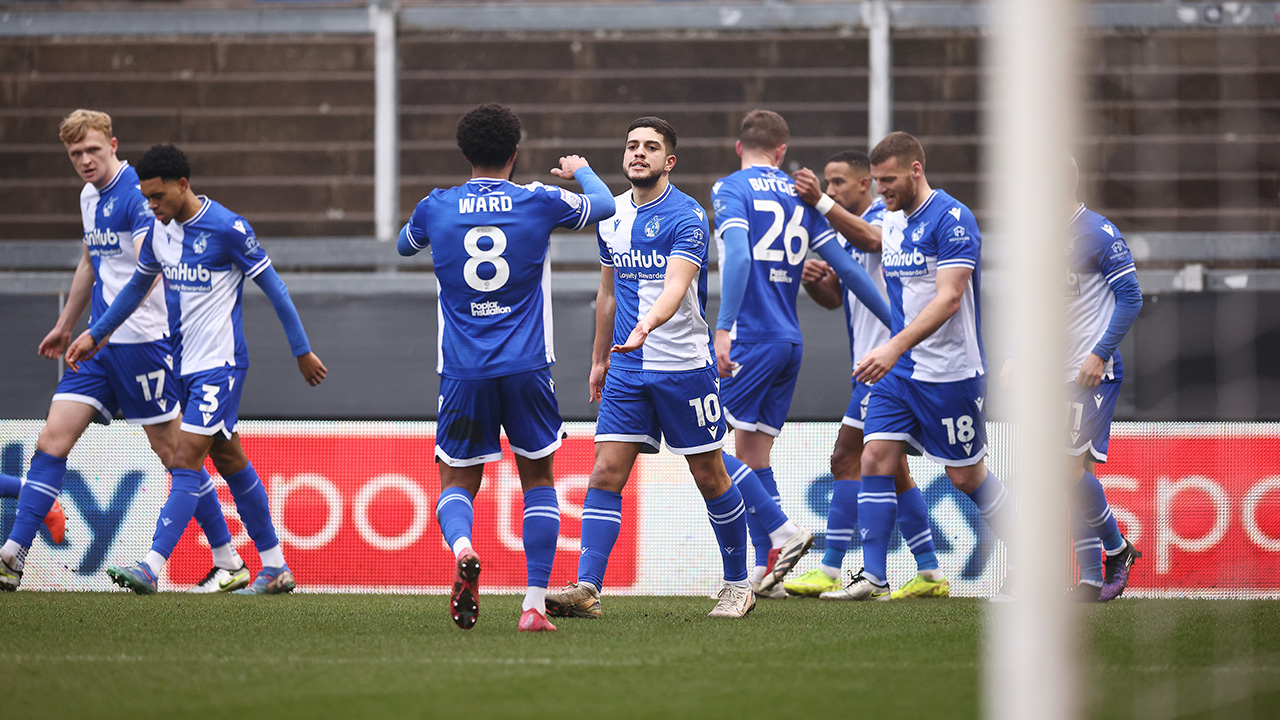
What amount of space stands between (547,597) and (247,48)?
8.19 metres

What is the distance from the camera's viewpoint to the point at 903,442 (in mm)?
5680

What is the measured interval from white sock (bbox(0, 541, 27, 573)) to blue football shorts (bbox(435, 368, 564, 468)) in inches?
110

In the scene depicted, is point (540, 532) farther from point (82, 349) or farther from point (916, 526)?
point (82, 349)

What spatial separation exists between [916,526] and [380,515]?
2843mm

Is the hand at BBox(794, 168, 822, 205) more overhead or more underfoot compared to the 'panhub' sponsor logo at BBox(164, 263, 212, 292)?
more overhead

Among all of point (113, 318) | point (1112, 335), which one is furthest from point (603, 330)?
point (113, 318)

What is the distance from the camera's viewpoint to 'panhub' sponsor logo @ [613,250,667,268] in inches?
191

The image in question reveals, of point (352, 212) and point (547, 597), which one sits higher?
point (352, 212)

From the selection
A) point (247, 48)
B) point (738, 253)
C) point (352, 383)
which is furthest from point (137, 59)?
point (738, 253)

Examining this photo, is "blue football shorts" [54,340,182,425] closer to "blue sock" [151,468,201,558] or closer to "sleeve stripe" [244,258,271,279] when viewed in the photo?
"blue sock" [151,468,201,558]

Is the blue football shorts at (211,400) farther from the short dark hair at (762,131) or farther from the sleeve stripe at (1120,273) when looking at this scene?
the sleeve stripe at (1120,273)

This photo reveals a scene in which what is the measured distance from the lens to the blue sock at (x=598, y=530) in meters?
4.72

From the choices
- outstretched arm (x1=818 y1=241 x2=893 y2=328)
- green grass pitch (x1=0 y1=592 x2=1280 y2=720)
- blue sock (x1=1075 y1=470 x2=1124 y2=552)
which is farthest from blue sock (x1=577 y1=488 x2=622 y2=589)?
blue sock (x1=1075 y1=470 x2=1124 y2=552)

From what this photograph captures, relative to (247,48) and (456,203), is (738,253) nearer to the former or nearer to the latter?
(456,203)
